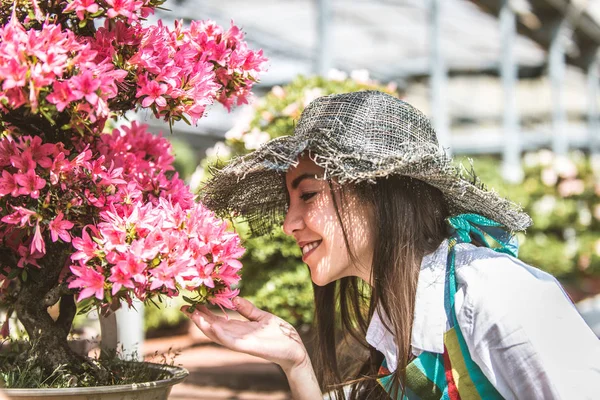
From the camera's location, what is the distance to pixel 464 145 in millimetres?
17297

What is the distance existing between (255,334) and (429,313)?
0.43 meters

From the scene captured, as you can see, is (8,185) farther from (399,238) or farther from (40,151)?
(399,238)

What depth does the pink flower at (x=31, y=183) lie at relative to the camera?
1.46 meters

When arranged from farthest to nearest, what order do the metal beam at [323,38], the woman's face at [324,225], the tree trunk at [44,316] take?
the metal beam at [323,38]
the woman's face at [324,225]
the tree trunk at [44,316]

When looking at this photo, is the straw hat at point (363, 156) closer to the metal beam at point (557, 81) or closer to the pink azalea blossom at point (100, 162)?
the pink azalea blossom at point (100, 162)

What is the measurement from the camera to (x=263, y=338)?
1738 mm

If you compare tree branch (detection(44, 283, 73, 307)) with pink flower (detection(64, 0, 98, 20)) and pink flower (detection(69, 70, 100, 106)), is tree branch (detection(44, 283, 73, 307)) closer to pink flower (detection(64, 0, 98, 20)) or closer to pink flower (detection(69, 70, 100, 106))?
pink flower (detection(69, 70, 100, 106))

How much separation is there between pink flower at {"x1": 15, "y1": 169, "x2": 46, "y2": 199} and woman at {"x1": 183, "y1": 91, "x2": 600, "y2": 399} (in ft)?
1.49

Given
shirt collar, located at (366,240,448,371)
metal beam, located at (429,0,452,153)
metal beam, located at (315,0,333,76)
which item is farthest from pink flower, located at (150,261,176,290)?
metal beam, located at (429,0,452,153)

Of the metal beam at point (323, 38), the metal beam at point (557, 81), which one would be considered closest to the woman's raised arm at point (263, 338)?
the metal beam at point (323, 38)

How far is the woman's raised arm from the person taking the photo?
1652 mm

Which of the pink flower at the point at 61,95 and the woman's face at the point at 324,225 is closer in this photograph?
Result: the pink flower at the point at 61,95

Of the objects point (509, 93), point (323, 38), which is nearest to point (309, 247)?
point (323, 38)

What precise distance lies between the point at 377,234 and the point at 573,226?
922 centimetres
